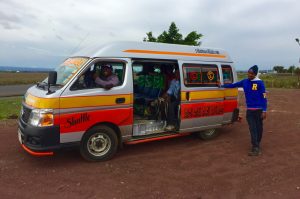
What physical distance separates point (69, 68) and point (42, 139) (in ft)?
5.18

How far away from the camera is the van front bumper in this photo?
18.2 ft

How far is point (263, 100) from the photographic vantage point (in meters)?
7.03

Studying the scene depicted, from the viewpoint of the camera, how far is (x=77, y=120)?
19.3 feet

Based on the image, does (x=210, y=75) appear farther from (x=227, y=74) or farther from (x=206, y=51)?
(x=227, y=74)

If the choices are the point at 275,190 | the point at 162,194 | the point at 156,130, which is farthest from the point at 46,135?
the point at 275,190

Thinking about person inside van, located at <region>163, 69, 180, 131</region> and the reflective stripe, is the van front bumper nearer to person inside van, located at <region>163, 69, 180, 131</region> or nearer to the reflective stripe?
person inside van, located at <region>163, 69, 180, 131</region>

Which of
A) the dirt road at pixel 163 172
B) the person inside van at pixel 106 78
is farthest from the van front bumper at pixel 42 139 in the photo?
the person inside van at pixel 106 78

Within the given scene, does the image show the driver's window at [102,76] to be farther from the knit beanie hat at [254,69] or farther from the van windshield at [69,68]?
the knit beanie hat at [254,69]

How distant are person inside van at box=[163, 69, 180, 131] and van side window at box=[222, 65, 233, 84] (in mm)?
1576

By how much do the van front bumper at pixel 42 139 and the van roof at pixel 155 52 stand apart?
1.65 meters

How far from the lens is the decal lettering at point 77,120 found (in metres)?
5.79

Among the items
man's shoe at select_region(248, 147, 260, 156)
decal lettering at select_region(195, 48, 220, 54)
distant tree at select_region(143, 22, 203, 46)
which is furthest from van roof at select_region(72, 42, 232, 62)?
distant tree at select_region(143, 22, 203, 46)

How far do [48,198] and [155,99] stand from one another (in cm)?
390

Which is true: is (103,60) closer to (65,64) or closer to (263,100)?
(65,64)
